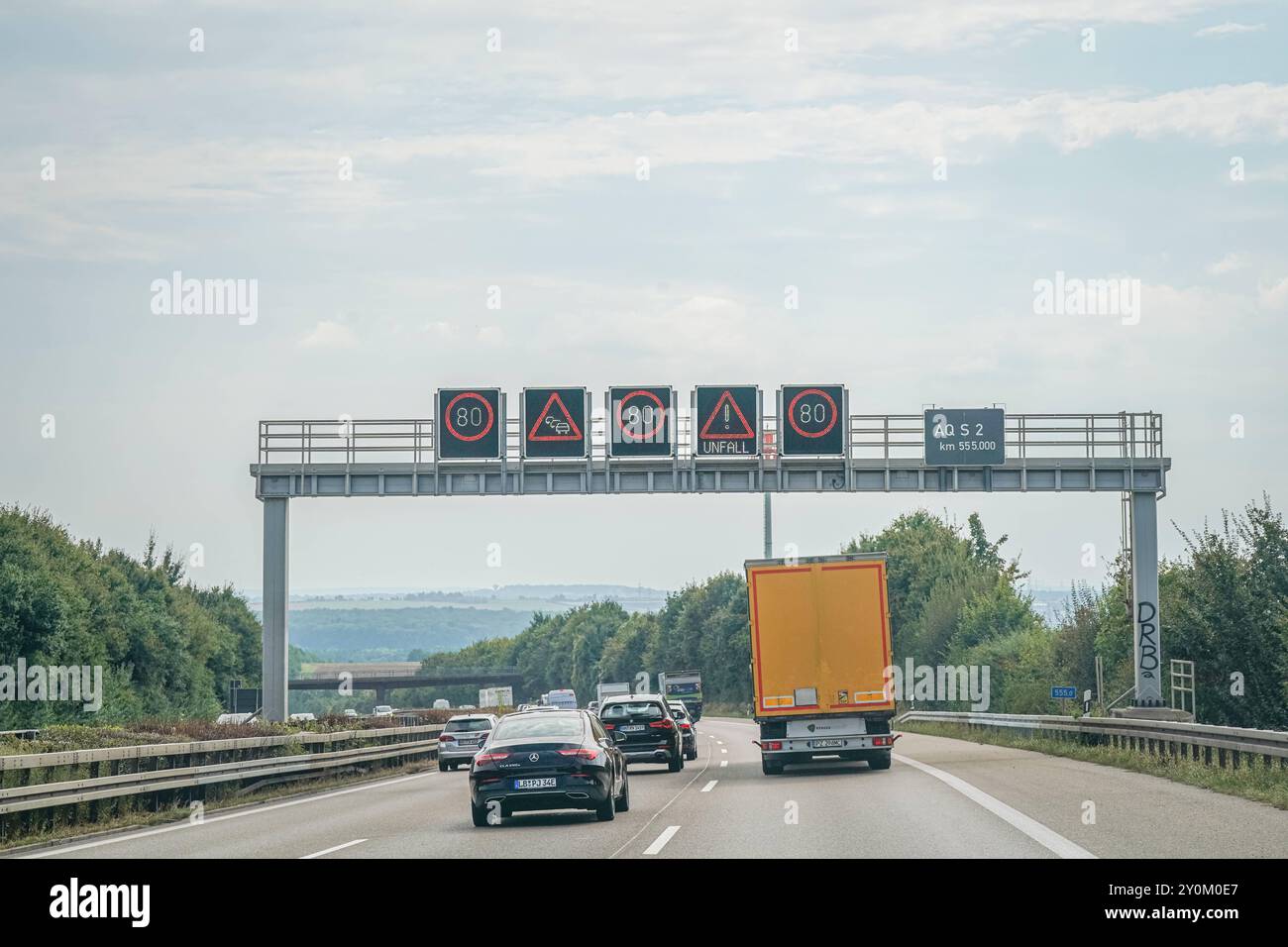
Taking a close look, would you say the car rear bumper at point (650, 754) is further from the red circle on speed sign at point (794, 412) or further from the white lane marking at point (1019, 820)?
the red circle on speed sign at point (794, 412)

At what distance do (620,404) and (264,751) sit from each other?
1680 centimetres

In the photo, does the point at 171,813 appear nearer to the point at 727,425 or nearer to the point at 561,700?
the point at 727,425

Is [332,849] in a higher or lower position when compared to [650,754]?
higher

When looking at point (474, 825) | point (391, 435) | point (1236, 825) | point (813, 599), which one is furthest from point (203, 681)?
point (1236, 825)

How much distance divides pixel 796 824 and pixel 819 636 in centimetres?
994

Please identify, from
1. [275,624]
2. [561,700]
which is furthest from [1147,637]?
[561,700]

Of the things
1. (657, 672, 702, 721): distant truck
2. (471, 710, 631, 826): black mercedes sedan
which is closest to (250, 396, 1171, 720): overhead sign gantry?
(471, 710, 631, 826): black mercedes sedan

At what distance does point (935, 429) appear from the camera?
138 ft

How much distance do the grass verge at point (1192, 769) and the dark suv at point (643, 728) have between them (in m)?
8.29

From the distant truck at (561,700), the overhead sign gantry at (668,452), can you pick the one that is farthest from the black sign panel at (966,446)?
the distant truck at (561,700)

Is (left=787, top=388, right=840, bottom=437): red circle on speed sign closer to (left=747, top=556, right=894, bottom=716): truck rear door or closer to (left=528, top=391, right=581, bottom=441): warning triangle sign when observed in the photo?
(left=528, top=391, right=581, bottom=441): warning triangle sign

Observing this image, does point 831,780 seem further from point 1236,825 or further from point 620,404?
point 620,404

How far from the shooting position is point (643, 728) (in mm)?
31359

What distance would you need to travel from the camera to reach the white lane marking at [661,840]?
15.4 meters
